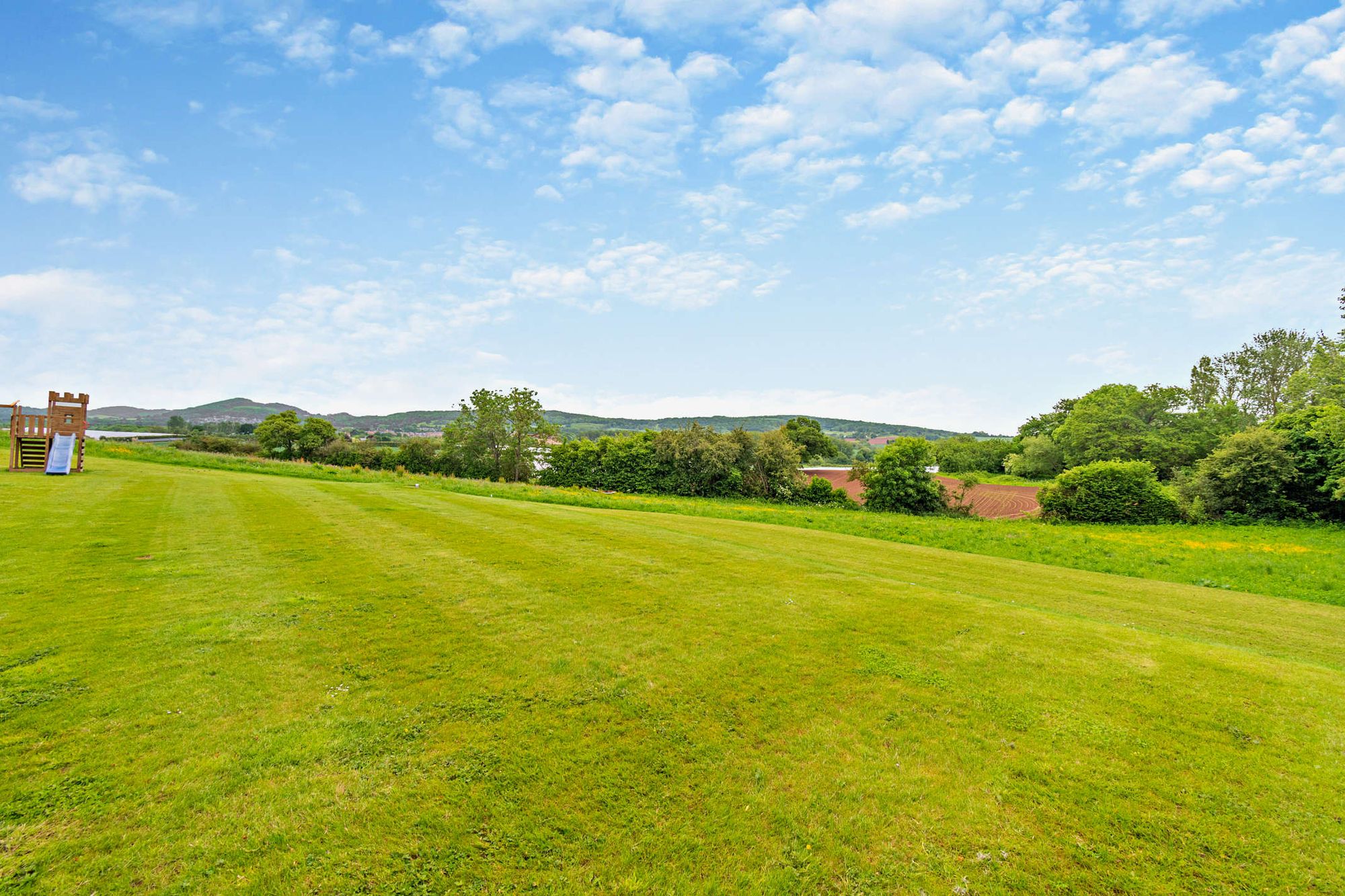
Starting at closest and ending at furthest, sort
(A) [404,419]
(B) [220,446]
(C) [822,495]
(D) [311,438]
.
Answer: (C) [822,495] → (B) [220,446] → (D) [311,438] → (A) [404,419]

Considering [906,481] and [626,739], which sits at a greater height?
[906,481]

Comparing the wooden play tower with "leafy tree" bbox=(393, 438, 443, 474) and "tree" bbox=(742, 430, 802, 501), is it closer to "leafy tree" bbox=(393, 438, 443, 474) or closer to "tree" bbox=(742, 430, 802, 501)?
"tree" bbox=(742, 430, 802, 501)

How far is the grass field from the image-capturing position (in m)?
3.38

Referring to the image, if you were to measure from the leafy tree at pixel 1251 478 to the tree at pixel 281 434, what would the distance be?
10411 centimetres

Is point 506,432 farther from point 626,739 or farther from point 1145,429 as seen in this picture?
point 1145,429

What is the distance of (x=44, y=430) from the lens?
2156cm

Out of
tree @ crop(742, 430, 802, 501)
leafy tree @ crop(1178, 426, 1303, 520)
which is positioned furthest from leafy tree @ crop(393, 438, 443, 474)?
leafy tree @ crop(1178, 426, 1303, 520)

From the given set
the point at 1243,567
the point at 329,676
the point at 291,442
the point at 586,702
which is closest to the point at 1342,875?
the point at 586,702

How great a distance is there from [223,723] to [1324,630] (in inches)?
707

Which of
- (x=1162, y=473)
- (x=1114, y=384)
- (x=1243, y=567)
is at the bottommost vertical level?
(x=1243, y=567)

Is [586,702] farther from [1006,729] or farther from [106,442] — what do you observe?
[106,442]

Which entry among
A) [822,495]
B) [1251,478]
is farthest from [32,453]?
[1251,478]

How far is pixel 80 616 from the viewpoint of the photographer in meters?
6.57

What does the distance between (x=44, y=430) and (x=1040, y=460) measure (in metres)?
83.4
